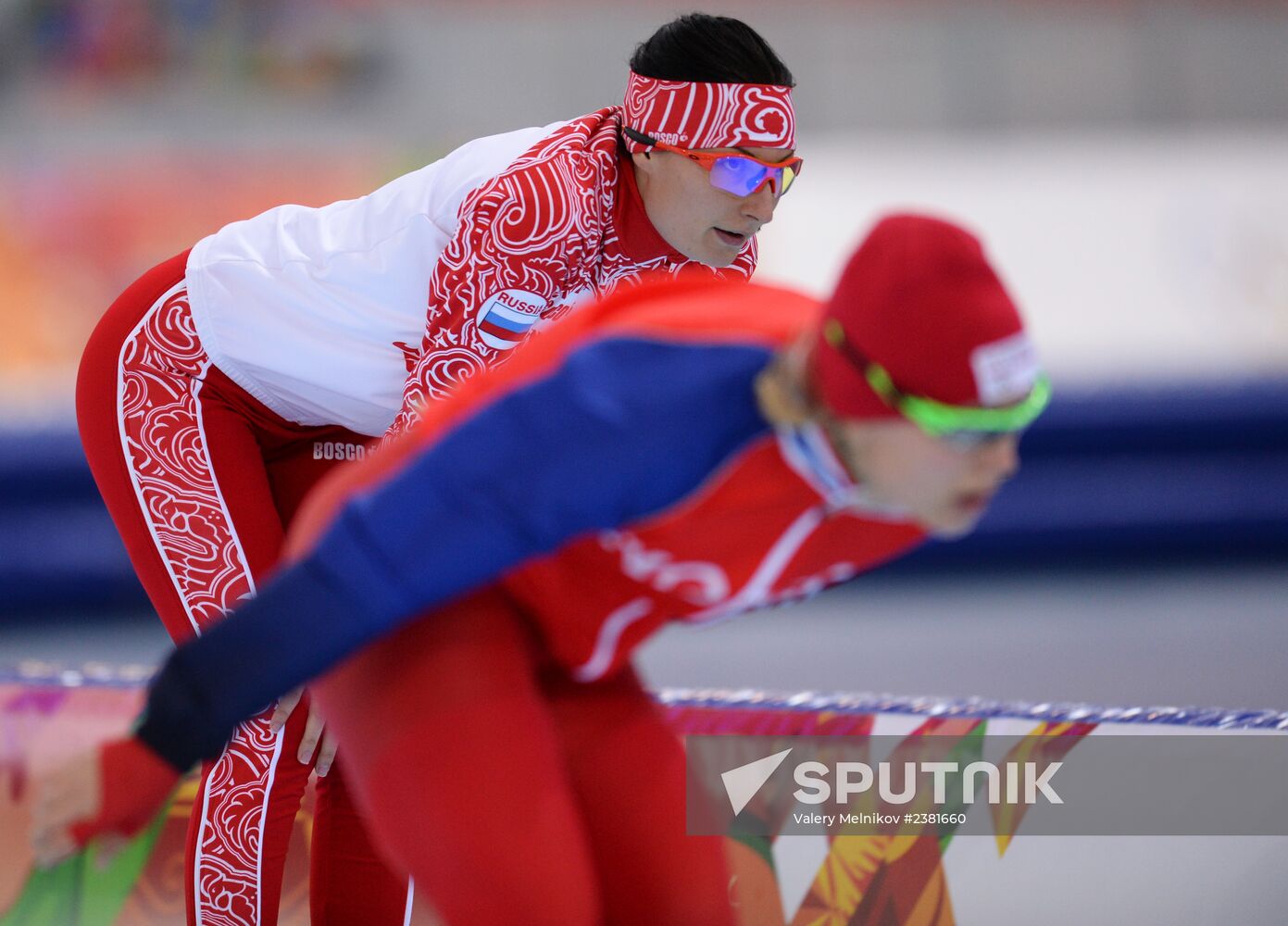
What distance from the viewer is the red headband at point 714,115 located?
1699 millimetres

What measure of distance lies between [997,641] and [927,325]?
2.98 m

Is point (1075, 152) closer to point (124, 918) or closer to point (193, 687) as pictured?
point (124, 918)

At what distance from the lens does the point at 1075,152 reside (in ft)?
16.7

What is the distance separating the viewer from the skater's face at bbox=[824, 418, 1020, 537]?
1065 millimetres

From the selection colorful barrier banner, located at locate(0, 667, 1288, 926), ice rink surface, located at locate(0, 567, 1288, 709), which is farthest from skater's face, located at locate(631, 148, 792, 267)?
ice rink surface, located at locate(0, 567, 1288, 709)

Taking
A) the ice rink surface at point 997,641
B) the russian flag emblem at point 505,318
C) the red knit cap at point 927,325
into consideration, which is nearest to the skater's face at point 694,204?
the russian flag emblem at point 505,318

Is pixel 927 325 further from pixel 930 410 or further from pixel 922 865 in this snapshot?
pixel 922 865

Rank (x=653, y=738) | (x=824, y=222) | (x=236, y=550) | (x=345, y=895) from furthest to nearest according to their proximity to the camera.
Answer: (x=824, y=222) → (x=345, y=895) → (x=236, y=550) → (x=653, y=738)

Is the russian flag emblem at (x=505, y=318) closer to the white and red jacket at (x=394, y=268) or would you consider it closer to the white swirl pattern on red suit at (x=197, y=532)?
the white and red jacket at (x=394, y=268)

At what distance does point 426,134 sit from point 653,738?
4.80 metres

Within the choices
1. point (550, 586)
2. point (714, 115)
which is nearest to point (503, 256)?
point (714, 115)

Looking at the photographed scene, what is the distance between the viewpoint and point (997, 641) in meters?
3.85

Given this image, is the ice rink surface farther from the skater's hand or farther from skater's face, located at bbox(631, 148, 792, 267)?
skater's face, located at bbox(631, 148, 792, 267)

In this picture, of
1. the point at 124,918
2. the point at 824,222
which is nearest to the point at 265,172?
the point at 824,222
